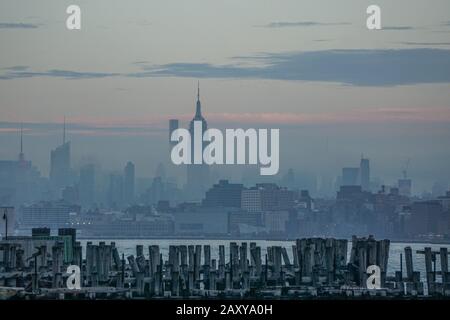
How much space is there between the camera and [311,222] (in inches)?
Result: 1331

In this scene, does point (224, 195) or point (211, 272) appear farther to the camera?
point (224, 195)

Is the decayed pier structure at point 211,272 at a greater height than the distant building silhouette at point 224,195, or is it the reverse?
the distant building silhouette at point 224,195

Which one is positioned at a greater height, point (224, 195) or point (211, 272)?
point (224, 195)

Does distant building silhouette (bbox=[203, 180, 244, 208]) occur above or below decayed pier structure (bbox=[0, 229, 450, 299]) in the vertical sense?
above

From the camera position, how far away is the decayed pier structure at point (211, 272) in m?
25.5

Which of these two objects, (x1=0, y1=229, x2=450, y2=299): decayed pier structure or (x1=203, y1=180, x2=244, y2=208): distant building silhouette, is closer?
(x1=0, y1=229, x2=450, y2=299): decayed pier structure

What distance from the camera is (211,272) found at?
29.5m

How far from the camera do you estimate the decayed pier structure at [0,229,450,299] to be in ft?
83.6

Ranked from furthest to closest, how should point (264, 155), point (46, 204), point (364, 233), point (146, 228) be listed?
point (146, 228) → point (364, 233) → point (46, 204) → point (264, 155)

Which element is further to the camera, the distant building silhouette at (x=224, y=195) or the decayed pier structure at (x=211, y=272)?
the distant building silhouette at (x=224, y=195)
